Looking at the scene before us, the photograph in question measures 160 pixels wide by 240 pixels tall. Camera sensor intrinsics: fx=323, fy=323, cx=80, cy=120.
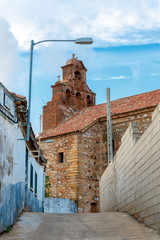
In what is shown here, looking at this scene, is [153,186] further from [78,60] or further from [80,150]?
[78,60]

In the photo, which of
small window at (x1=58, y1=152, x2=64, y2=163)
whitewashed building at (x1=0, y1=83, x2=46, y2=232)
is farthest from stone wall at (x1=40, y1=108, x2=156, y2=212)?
whitewashed building at (x1=0, y1=83, x2=46, y2=232)

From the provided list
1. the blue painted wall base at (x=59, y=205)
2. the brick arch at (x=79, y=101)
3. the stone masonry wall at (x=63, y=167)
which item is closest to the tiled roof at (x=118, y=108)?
the stone masonry wall at (x=63, y=167)

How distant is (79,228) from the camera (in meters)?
9.16

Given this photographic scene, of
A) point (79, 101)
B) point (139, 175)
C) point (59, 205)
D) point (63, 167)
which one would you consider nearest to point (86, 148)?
point (63, 167)

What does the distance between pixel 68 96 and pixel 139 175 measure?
24257 millimetres

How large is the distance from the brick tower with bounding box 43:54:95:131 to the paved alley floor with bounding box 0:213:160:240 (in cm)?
2072

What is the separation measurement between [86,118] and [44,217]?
17.4 meters

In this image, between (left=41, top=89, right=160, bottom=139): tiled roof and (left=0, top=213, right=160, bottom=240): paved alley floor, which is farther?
(left=41, top=89, right=160, bottom=139): tiled roof

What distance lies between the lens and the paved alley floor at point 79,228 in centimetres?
804

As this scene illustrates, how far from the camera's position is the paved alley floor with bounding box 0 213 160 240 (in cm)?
804

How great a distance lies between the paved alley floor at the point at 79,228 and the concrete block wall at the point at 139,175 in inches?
13.3

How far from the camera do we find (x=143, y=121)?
75.8ft

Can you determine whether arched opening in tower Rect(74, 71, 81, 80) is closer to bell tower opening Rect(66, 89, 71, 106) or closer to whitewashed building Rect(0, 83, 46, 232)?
bell tower opening Rect(66, 89, 71, 106)

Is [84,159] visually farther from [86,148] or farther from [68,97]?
[68,97]
